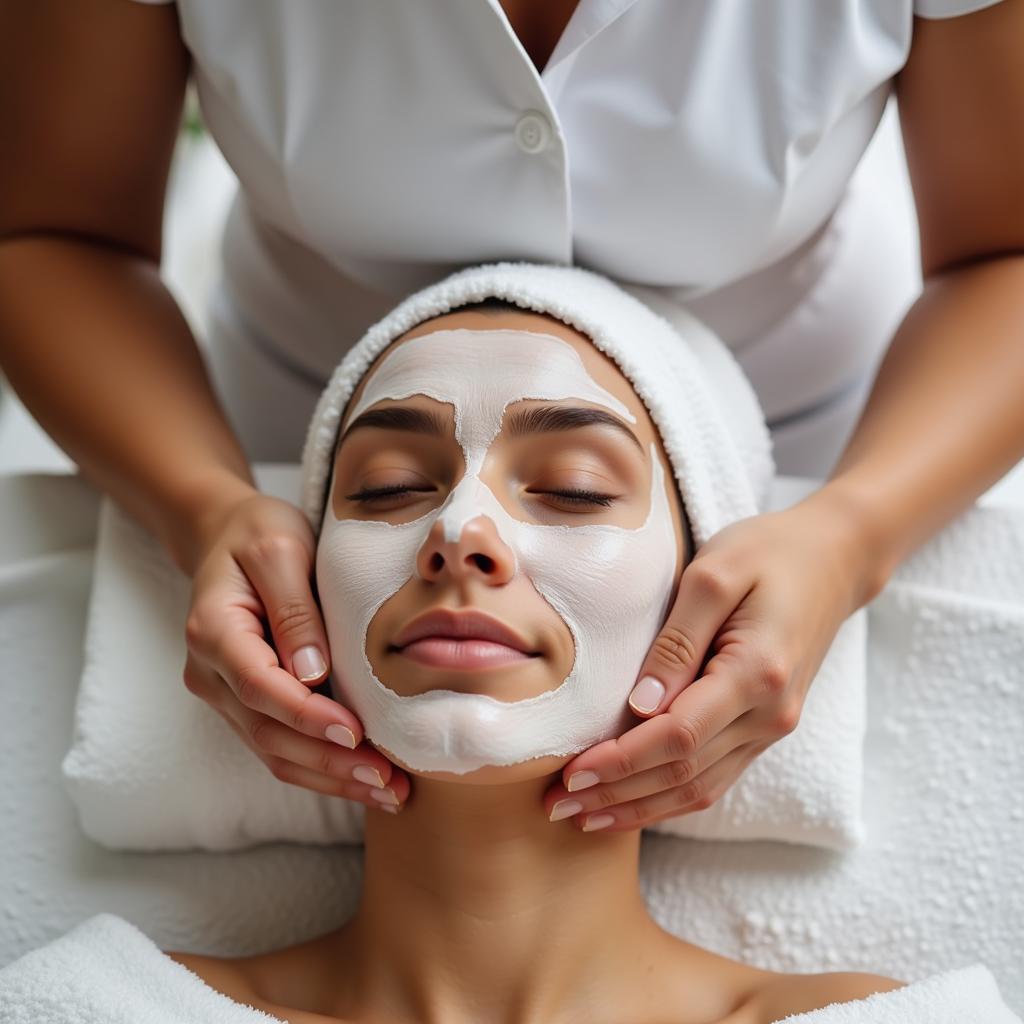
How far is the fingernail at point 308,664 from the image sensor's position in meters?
1.04

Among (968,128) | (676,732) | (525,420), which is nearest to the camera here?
(676,732)

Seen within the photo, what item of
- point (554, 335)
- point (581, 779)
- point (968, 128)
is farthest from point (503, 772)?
point (968, 128)

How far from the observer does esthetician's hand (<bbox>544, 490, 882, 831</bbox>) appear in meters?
0.97

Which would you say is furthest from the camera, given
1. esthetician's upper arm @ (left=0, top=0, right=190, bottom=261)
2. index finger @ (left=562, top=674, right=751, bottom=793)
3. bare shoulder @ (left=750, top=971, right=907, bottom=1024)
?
esthetician's upper arm @ (left=0, top=0, right=190, bottom=261)

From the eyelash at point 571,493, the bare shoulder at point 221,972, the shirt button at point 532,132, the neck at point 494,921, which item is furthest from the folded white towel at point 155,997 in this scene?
the shirt button at point 532,132

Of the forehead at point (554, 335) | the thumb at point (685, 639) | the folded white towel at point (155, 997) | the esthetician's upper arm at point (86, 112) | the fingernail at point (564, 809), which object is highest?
the esthetician's upper arm at point (86, 112)

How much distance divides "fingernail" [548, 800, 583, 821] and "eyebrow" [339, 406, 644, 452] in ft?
1.05

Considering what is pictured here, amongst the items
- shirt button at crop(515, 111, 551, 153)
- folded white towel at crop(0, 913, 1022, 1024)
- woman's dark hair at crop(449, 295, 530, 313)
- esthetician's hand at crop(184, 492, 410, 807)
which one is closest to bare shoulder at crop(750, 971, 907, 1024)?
folded white towel at crop(0, 913, 1022, 1024)

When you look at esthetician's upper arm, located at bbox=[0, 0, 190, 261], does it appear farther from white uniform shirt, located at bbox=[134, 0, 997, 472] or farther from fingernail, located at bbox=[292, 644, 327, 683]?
fingernail, located at bbox=[292, 644, 327, 683]

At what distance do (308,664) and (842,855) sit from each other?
603 millimetres

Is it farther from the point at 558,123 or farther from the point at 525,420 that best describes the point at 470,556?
the point at 558,123

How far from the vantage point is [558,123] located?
42.6 inches

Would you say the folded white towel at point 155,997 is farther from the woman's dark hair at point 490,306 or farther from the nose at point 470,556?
the woman's dark hair at point 490,306

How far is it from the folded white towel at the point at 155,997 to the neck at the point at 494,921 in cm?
14
